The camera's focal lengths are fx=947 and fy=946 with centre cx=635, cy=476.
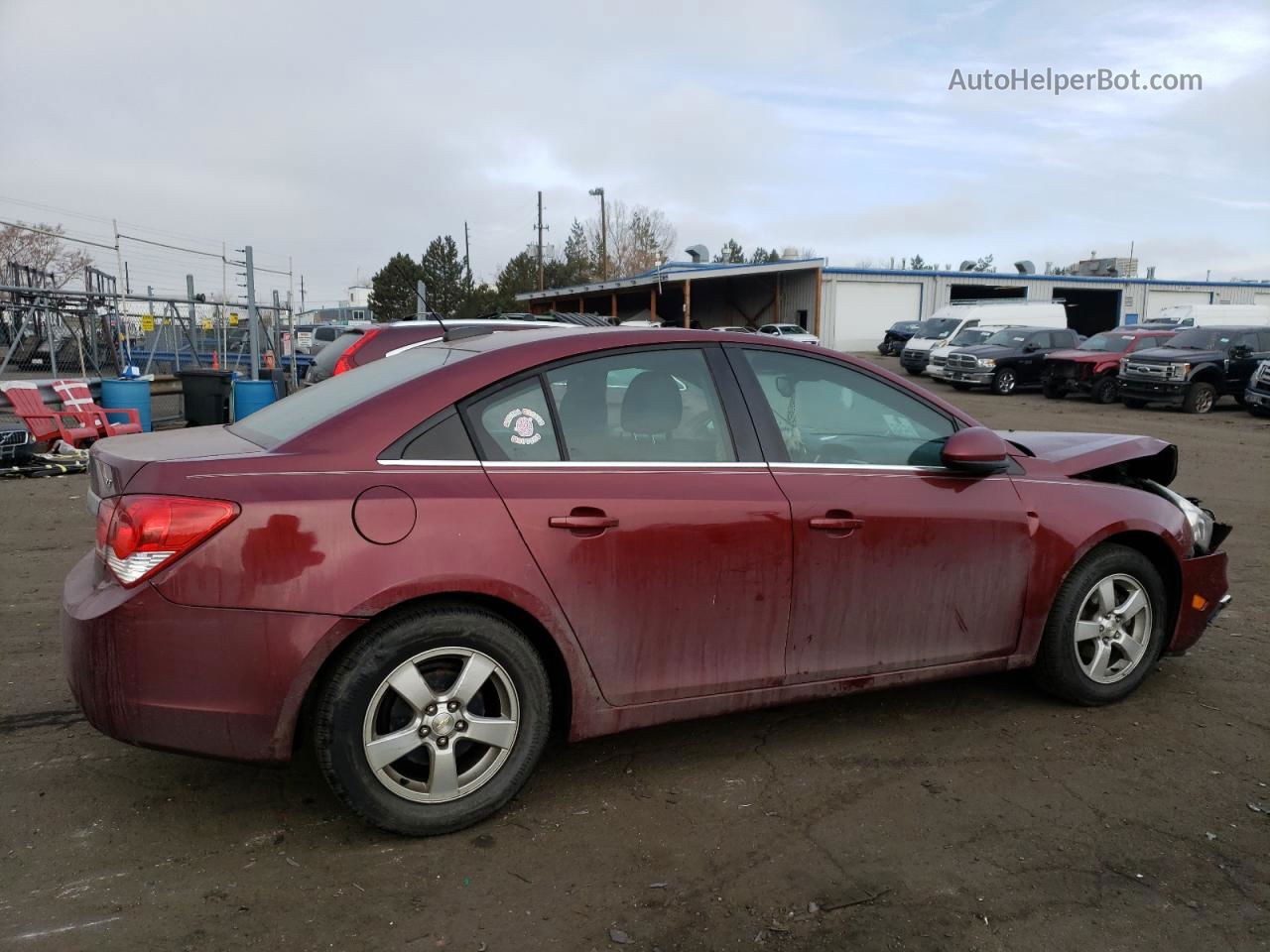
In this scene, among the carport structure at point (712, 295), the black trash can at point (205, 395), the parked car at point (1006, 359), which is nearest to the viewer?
the black trash can at point (205, 395)

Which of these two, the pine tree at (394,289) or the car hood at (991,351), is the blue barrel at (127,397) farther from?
the pine tree at (394,289)

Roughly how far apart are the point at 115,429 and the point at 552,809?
420 inches

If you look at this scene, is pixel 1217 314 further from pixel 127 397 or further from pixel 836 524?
pixel 836 524

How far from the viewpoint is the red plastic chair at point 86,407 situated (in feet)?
38.1

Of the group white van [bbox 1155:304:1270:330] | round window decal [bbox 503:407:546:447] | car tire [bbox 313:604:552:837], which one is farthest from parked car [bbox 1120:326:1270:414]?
car tire [bbox 313:604:552:837]

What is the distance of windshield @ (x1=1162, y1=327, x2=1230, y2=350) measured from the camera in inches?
795

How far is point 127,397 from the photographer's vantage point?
12.3m

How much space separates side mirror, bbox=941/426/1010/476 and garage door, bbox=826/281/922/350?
38.9m

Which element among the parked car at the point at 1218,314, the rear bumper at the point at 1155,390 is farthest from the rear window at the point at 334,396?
the parked car at the point at 1218,314

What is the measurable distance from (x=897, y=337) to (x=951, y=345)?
11844 millimetres

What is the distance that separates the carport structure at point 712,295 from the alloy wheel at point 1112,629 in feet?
98.6

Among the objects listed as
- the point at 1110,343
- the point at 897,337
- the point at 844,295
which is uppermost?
the point at 844,295

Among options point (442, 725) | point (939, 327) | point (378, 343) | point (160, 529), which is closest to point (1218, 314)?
point (939, 327)

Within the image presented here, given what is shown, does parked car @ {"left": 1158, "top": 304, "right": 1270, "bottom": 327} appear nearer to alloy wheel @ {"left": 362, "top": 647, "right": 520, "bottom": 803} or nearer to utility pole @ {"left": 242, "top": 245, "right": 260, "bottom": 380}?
utility pole @ {"left": 242, "top": 245, "right": 260, "bottom": 380}
